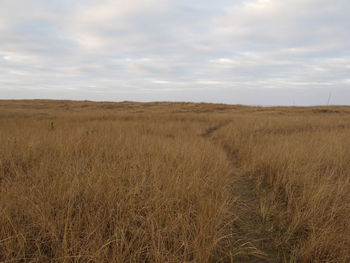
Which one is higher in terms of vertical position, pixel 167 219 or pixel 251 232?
pixel 167 219

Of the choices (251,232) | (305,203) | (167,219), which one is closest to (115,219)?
(167,219)

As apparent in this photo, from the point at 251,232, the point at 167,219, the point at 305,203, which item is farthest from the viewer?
the point at 305,203

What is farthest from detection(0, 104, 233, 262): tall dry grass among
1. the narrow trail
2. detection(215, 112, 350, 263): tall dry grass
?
detection(215, 112, 350, 263): tall dry grass

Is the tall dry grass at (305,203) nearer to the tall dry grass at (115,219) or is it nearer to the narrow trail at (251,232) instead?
the narrow trail at (251,232)

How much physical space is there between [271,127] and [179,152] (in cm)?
564

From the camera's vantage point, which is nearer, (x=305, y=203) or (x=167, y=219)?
(x=167, y=219)

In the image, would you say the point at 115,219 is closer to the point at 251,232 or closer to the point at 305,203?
the point at 251,232

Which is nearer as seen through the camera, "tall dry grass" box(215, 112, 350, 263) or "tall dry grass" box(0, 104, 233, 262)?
"tall dry grass" box(0, 104, 233, 262)

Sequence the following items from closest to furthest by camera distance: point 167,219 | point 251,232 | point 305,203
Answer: point 167,219 → point 251,232 → point 305,203

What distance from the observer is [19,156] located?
320 centimetres

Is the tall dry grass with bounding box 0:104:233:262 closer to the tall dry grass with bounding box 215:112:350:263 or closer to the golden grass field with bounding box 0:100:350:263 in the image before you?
the golden grass field with bounding box 0:100:350:263

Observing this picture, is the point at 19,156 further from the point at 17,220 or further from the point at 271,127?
the point at 271,127

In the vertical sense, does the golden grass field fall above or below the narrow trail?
above

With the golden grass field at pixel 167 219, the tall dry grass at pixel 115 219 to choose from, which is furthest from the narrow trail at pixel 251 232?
the tall dry grass at pixel 115 219
